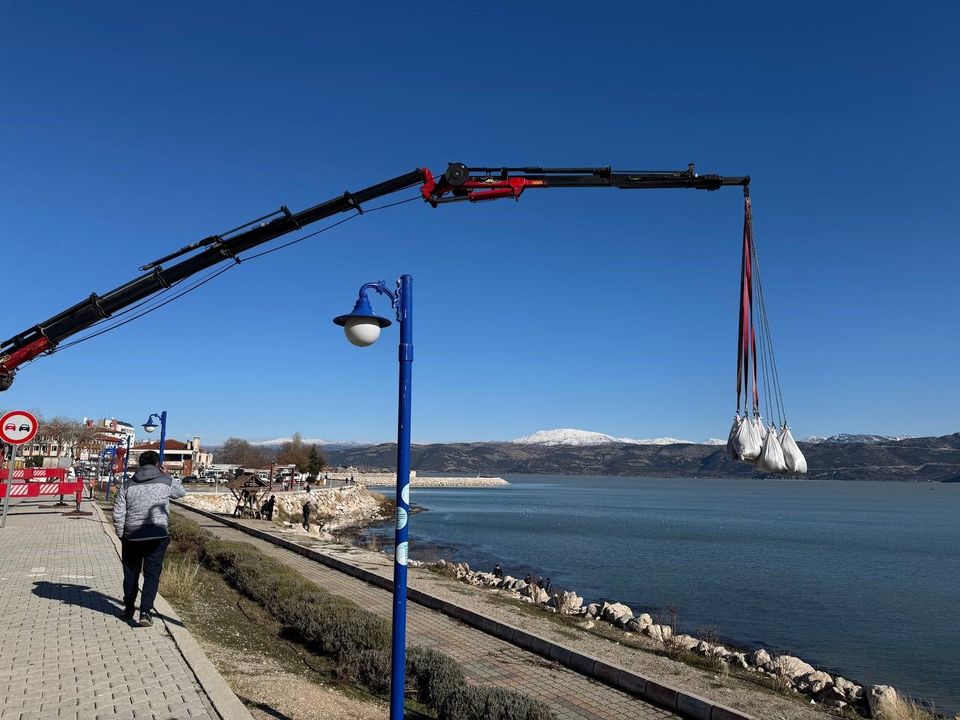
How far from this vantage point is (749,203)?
7.23 m

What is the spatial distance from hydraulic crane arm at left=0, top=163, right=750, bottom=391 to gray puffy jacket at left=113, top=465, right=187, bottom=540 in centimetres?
435

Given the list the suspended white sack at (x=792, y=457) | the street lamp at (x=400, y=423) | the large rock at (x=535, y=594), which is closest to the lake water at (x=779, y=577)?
the large rock at (x=535, y=594)

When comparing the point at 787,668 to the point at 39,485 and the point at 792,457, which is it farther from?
the point at 39,485

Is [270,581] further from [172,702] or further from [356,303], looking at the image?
[356,303]

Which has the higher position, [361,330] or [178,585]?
[361,330]

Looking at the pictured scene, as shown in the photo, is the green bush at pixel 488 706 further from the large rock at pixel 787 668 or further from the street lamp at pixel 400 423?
the large rock at pixel 787 668

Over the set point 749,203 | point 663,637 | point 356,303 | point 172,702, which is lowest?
point 663,637

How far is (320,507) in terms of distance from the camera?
57.5 metres

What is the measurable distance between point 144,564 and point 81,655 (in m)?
1.36

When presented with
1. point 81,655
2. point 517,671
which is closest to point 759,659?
point 517,671

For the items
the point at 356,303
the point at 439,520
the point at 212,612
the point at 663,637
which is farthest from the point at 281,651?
the point at 439,520

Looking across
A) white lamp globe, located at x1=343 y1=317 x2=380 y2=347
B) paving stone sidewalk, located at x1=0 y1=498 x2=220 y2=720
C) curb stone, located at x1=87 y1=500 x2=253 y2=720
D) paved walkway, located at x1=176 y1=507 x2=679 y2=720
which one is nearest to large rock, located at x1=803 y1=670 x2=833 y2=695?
paved walkway, located at x1=176 y1=507 x2=679 y2=720

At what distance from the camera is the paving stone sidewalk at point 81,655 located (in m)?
5.42

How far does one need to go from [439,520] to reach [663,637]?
52.7 meters
